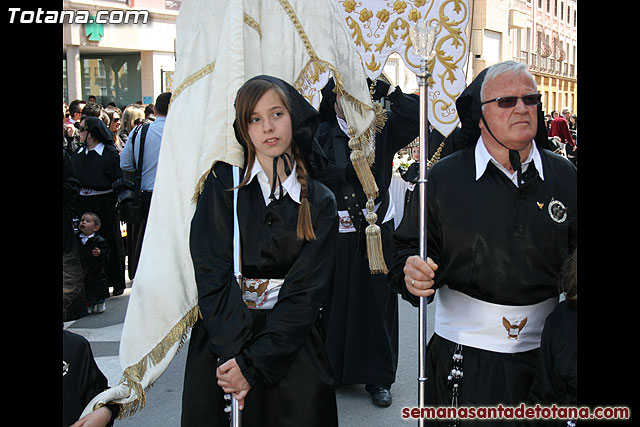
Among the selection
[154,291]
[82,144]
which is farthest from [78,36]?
[154,291]

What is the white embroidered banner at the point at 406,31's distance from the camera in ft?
16.5

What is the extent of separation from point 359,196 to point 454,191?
1896mm

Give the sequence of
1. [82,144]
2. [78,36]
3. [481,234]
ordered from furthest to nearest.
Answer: [78,36], [82,144], [481,234]

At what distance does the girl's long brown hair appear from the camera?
2680mm

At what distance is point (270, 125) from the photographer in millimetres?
2717

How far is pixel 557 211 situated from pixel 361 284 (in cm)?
225

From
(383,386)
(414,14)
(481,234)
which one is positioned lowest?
(383,386)

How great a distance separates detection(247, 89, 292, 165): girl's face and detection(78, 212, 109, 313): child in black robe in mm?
4196

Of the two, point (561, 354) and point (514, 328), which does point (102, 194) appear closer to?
point (514, 328)

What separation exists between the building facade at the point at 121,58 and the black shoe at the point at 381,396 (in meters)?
14.0

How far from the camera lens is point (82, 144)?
7102mm

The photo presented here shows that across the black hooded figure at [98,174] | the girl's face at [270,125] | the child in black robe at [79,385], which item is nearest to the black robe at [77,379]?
the child in black robe at [79,385]

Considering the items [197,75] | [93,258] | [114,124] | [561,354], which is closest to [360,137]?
[197,75]

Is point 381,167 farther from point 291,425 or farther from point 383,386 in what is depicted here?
point 291,425
